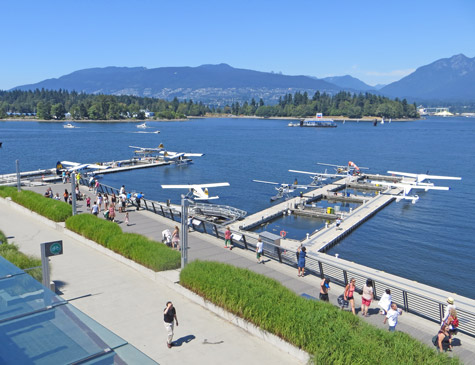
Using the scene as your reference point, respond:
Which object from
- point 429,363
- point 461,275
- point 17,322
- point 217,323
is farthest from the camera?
point 461,275

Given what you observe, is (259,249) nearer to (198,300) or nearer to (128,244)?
(198,300)

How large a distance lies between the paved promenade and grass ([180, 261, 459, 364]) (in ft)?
2.11

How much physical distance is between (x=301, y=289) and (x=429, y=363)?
6538 mm

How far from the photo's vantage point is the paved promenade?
10852 millimetres

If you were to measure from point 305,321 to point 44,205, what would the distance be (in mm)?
18511

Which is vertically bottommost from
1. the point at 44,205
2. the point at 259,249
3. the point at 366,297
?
the point at 259,249

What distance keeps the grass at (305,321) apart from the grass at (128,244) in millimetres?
→ 1714

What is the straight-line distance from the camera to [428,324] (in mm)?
12938

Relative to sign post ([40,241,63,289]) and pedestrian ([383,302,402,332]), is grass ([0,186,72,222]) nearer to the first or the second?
sign post ([40,241,63,289])

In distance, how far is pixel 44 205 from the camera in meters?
23.6

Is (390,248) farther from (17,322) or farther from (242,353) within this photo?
(17,322)

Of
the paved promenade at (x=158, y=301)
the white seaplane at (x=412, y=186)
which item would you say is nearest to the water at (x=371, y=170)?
the white seaplane at (x=412, y=186)

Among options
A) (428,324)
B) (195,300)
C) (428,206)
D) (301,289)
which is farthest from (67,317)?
(428,206)

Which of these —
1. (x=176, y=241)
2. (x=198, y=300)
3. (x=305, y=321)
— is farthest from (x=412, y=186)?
(x=305, y=321)
